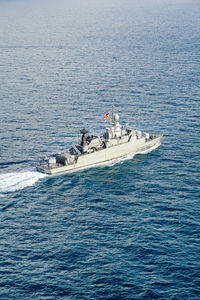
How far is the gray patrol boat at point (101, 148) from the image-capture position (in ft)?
282

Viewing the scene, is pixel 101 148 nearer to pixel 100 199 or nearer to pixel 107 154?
pixel 107 154

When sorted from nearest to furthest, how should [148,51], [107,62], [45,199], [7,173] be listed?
1. [45,199]
2. [7,173]
3. [107,62]
4. [148,51]

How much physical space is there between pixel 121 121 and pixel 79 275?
61.6m

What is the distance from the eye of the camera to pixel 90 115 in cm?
11544

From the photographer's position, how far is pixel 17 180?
80188 mm

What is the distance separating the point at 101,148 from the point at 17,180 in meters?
22.2

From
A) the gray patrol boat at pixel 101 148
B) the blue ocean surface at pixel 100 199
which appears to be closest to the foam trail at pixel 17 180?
the blue ocean surface at pixel 100 199

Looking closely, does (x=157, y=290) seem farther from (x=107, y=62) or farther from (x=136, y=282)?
(x=107, y=62)

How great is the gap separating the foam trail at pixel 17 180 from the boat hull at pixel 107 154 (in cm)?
236

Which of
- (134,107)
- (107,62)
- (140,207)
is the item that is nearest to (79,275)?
(140,207)

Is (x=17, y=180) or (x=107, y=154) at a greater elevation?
(x=107, y=154)

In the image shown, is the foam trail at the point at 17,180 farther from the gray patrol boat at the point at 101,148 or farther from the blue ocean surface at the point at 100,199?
the gray patrol boat at the point at 101,148

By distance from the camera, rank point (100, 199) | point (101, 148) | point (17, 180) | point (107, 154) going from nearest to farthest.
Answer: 1. point (100, 199)
2. point (17, 180)
3. point (107, 154)
4. point (101, 148)

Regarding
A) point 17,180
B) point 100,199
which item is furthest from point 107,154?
point 17,180
